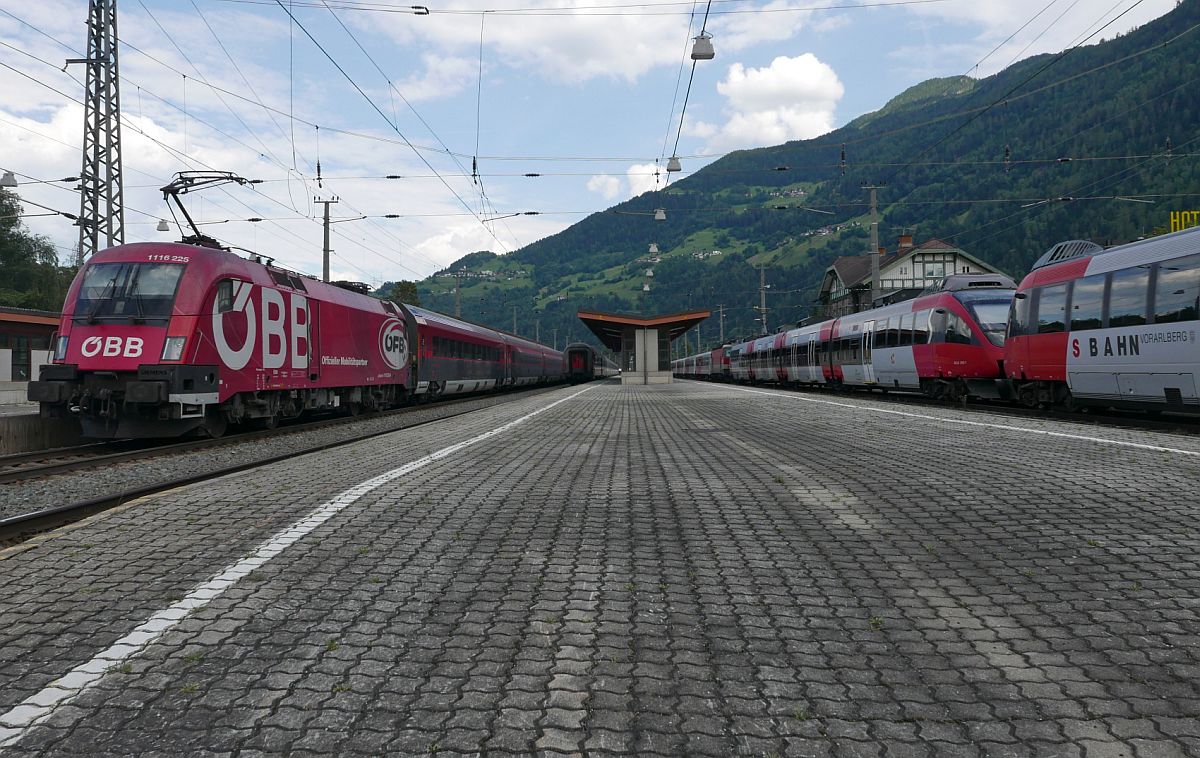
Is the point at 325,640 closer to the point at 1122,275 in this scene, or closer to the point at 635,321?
the point at 1122,275

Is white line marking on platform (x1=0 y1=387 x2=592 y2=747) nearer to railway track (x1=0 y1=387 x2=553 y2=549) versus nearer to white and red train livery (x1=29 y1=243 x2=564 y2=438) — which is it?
railway track (x1=0 y1=387 x2=553 y2=549)

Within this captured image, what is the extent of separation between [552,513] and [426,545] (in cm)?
127

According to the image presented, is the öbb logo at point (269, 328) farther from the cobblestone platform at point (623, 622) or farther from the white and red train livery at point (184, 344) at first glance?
the cobblestone platform at point (623, 622)

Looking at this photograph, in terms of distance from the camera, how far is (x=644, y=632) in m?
3.19

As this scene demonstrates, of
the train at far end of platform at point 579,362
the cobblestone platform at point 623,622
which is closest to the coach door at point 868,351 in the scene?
the cobblestone platform at point 623,622

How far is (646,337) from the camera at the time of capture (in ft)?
162

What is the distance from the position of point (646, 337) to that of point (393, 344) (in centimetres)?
2871

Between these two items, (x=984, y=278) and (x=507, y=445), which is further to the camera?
(x=984, y=278)

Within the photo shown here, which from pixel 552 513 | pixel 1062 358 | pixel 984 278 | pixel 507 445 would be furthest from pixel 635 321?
pixel 552 513

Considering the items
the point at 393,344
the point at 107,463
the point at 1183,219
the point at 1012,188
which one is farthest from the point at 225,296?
the point at 1012,188

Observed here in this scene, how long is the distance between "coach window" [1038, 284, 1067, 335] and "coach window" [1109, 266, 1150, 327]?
1.50 m

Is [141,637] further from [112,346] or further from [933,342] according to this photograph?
[933,342]

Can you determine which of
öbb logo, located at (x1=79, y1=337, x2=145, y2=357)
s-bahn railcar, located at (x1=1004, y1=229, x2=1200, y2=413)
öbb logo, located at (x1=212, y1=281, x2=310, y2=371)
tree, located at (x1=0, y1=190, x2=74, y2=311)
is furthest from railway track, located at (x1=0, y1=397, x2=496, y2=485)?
tree, located at (x1=0, y1=190, x2=74, y2=311)

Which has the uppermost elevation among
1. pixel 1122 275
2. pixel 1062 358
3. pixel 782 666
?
pixel 1122 275
